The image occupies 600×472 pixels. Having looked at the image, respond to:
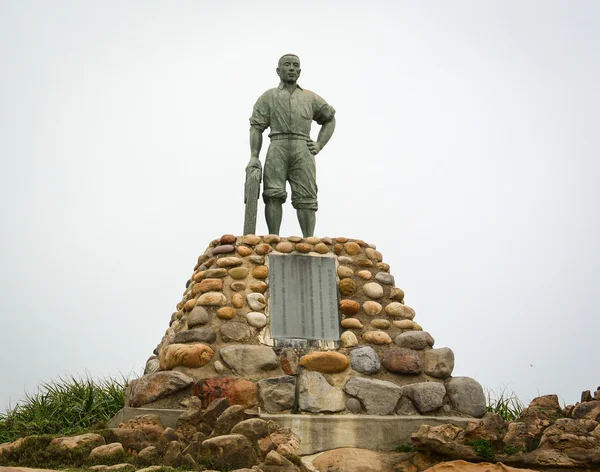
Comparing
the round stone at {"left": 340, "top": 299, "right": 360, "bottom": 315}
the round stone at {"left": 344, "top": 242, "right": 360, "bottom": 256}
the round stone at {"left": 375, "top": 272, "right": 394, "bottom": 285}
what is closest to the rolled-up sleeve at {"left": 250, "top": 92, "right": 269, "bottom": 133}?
the round stone at {"left": 344, "top": 242, "right": 360, "bottom": 256}

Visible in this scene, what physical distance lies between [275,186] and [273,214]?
1.01 ft

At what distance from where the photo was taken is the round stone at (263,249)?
7.00 meters

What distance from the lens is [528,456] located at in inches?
197

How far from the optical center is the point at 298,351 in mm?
→ 6418

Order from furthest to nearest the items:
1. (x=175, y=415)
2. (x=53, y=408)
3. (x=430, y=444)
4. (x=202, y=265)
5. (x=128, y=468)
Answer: (x=53, y=408) → (x=202, y=265) → (x=175, y=415) → (x=430, y=444) → (x=128, y=468)

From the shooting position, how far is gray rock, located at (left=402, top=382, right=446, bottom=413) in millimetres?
6145

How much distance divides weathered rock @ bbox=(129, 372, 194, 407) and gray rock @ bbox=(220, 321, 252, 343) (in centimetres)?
57

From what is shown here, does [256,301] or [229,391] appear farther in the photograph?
[256,301]

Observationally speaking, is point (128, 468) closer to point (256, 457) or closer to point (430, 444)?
point (256, 457)

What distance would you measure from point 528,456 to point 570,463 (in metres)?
0.28

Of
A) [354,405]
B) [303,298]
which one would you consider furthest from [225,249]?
[354,405]

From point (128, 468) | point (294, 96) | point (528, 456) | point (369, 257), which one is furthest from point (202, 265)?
point (528, 456)

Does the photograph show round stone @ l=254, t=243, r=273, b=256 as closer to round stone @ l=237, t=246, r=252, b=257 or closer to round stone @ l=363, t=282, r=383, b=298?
round stone @ l=237, t=246, r=252, b=257

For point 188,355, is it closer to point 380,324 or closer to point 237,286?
point 237,286
